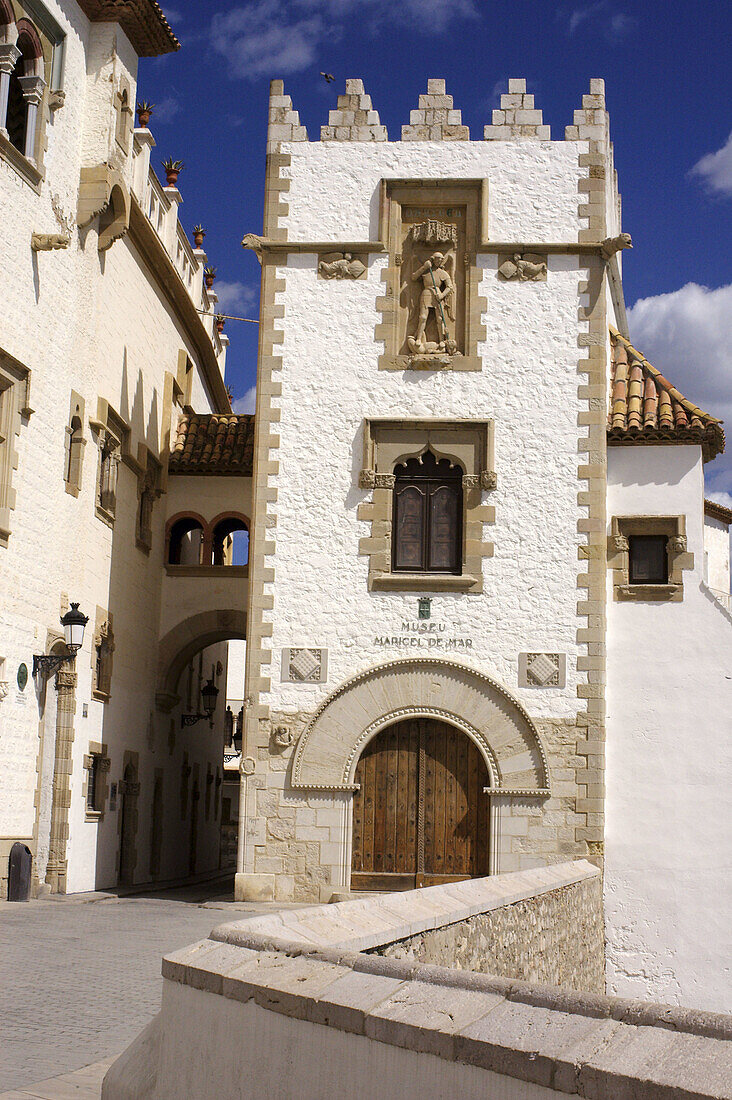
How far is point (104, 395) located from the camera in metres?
20.2

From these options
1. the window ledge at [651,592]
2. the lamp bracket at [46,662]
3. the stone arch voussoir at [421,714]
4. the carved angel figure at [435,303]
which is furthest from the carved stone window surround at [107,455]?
the window ledge at [651,592]

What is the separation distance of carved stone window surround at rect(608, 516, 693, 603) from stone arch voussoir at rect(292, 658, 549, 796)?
2.39m

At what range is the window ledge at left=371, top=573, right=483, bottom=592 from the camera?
17922 millimetres

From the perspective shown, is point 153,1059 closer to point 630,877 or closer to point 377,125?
point 630,877

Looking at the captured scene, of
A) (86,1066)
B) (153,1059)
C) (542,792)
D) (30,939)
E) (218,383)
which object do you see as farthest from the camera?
(218,383)

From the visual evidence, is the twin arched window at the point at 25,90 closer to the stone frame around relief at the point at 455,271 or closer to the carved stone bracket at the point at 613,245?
the stone frame around relief at the point at 455,271

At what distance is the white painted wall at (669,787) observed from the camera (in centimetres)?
1725

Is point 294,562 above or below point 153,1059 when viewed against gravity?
above

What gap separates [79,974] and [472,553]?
31.2ft

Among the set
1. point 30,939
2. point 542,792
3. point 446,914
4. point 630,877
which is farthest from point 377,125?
point 446,914

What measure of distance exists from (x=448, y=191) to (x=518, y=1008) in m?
16.7

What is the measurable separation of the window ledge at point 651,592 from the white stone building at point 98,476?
23.2 ft

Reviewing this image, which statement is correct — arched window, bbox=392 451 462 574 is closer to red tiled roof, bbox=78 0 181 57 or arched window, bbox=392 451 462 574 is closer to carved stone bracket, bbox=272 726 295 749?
carved stone bracket, bbox=272 726 295 749

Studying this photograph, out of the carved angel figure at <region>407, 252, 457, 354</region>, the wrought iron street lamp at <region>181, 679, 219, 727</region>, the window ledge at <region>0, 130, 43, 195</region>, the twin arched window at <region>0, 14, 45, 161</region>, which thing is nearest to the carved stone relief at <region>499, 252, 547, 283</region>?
the carved angel figure at <region>407, 252, 457, 354</region>
